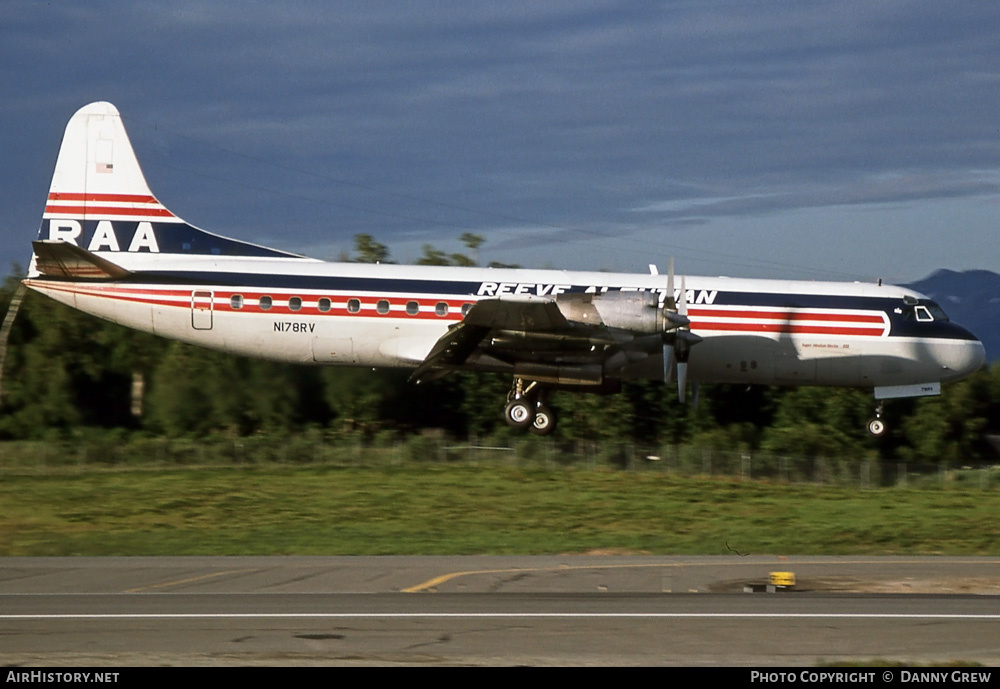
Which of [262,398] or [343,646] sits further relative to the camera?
[262,398]

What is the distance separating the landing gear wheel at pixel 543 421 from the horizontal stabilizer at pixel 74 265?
38.3 feet

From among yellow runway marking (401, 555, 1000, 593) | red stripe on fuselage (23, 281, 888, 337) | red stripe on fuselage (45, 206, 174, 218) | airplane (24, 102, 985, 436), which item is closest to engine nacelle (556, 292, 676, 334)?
airplane (24, 102, 985, 436)

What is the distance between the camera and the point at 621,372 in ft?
99.6

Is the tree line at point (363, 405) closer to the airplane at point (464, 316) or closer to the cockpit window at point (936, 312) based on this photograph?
the airplane at point (464, 316)

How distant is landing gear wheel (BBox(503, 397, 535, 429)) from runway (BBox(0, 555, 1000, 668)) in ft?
35.8

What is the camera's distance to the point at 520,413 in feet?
102

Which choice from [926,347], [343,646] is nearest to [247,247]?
[926,347]

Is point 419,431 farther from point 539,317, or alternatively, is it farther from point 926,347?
point 926,347

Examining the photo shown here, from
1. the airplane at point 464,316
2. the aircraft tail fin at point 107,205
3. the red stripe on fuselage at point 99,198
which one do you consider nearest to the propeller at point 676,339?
the airplane at point 464,316

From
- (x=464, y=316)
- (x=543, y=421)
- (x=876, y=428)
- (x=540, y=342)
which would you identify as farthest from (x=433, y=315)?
(x=876, y=428)

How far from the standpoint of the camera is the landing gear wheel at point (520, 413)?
3119 cm
